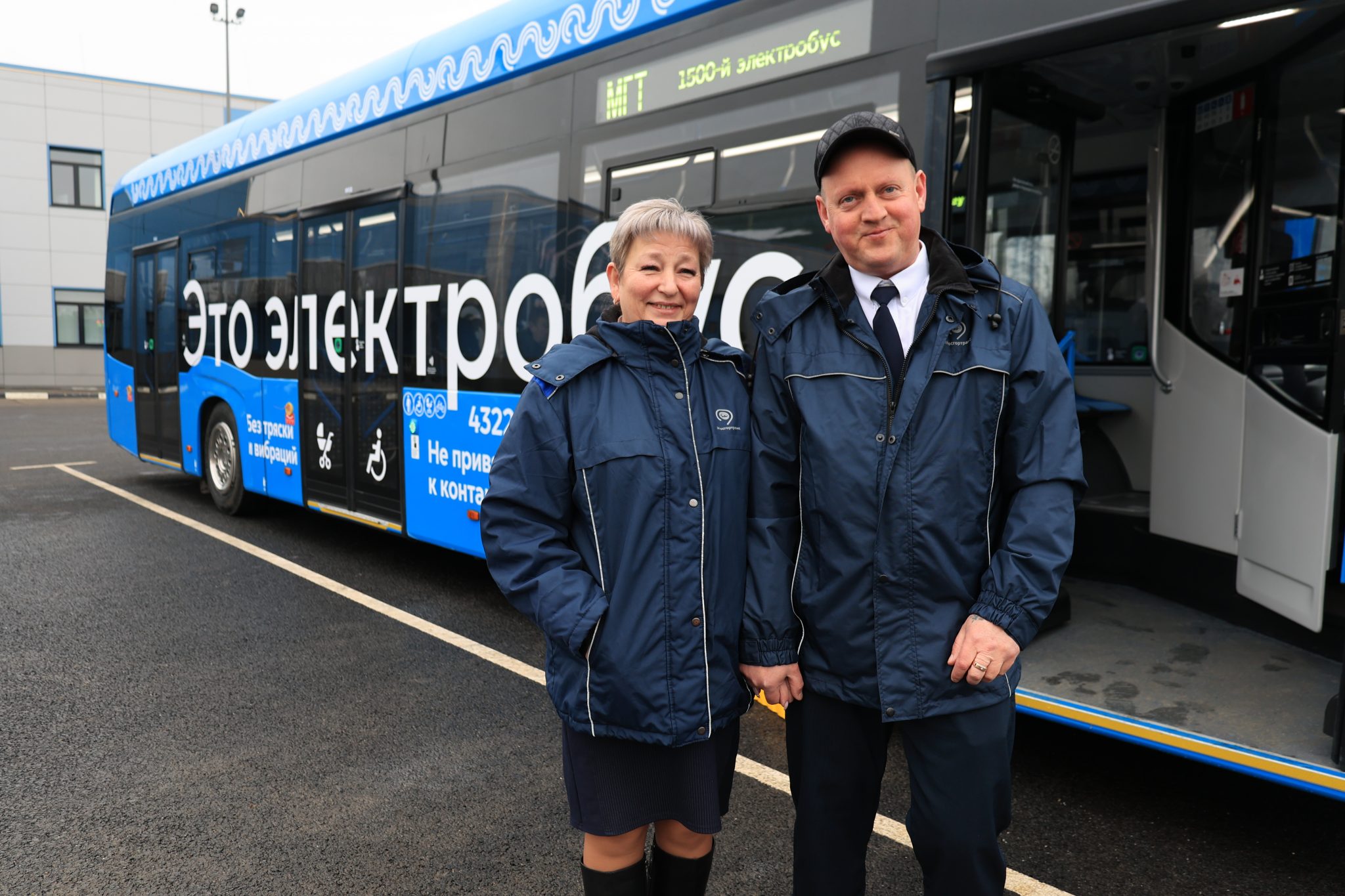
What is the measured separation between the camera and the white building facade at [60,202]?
1093 inches

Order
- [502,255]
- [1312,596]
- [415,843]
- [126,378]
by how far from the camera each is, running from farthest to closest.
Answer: [126,378] < [502,255] < [1312,596] < [415,843]

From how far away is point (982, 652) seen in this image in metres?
1.79

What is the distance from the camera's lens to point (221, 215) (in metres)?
7.96

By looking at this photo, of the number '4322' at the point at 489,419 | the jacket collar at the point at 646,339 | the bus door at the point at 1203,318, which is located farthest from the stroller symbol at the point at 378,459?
the jacket collar at the point at 646,339

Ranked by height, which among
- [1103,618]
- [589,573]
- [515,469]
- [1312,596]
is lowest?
[1103,618]

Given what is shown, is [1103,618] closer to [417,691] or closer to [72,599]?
[417,691]

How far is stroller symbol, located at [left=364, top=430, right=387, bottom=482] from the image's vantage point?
245 inches

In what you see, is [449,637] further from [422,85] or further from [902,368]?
[902,368]

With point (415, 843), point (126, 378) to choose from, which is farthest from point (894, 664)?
point (126, 378)

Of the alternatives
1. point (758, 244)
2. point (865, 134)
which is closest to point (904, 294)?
point (865, 134)

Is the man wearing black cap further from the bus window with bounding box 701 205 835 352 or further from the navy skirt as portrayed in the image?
the bus window with bounding box 701 205 835 352

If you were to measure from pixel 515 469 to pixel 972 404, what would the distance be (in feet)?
2.92

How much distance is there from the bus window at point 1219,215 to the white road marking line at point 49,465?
12159 mm

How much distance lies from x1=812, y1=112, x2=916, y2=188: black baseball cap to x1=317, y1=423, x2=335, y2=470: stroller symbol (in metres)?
5.51
